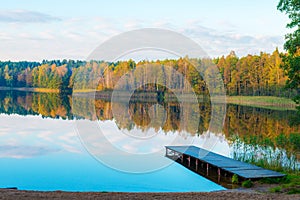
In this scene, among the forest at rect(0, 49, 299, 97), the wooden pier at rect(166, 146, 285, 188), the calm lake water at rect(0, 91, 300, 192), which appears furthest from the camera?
the forest at rect(0, 49, 299, 97)

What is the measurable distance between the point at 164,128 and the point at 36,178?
402 inches

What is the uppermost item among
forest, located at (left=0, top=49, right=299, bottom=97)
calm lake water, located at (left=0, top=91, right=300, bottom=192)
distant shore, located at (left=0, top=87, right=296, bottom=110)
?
forest, located at (left=0, top=49, right=299, bottom=97)

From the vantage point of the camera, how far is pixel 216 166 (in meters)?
12.2

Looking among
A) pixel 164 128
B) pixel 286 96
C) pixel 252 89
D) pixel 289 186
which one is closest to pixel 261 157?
pixel 289 186

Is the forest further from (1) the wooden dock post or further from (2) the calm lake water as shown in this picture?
(1) the wooden dock post

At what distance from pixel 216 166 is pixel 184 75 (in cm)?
2453

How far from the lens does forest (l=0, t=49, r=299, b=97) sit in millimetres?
21328

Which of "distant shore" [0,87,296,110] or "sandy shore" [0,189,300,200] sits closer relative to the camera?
"sandy shore" [0,189,300,200]

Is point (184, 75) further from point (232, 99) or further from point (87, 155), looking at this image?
point (87, 155)

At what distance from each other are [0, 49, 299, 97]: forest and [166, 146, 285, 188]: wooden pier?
164 inches

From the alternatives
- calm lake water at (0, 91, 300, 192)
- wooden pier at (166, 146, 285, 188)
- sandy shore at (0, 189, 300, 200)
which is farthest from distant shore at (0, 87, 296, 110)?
sandy shore at (0, 189, 300, 200)

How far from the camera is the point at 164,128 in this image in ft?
68.8

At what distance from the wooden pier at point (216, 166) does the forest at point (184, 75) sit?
13.7 ft

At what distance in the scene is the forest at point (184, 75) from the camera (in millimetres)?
21328
